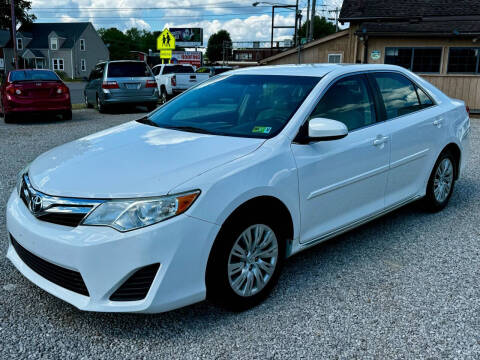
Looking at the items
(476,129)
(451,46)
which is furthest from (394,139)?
(451,46)

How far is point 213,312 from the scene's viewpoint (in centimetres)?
329

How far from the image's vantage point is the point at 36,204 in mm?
2994

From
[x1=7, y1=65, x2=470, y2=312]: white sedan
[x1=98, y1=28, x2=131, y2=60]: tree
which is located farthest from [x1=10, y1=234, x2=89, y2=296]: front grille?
[x1=98, y1=28, x2=131, y2=60]: tree

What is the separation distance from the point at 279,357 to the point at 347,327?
56 centimetres

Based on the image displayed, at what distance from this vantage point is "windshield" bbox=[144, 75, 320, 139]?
3.72 meters

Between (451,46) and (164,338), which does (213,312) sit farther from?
(451,46)

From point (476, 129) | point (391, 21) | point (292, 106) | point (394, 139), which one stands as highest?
point (391, 21)

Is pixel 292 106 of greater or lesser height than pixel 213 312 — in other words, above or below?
above

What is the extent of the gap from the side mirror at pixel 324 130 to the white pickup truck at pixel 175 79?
666 inches

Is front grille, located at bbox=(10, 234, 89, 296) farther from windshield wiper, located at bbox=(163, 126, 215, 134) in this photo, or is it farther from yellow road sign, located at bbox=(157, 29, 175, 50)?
yellow road sign, located at bbox=(157, 29, 175, 50)

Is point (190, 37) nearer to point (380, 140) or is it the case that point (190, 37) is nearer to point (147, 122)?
point (147, 122)

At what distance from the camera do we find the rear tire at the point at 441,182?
202 inches

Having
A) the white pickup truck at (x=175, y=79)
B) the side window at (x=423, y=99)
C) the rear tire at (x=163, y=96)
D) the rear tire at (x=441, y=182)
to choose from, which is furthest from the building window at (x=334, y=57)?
the side window at (x=423, y=99)

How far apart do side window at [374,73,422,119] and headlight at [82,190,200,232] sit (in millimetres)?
2478
